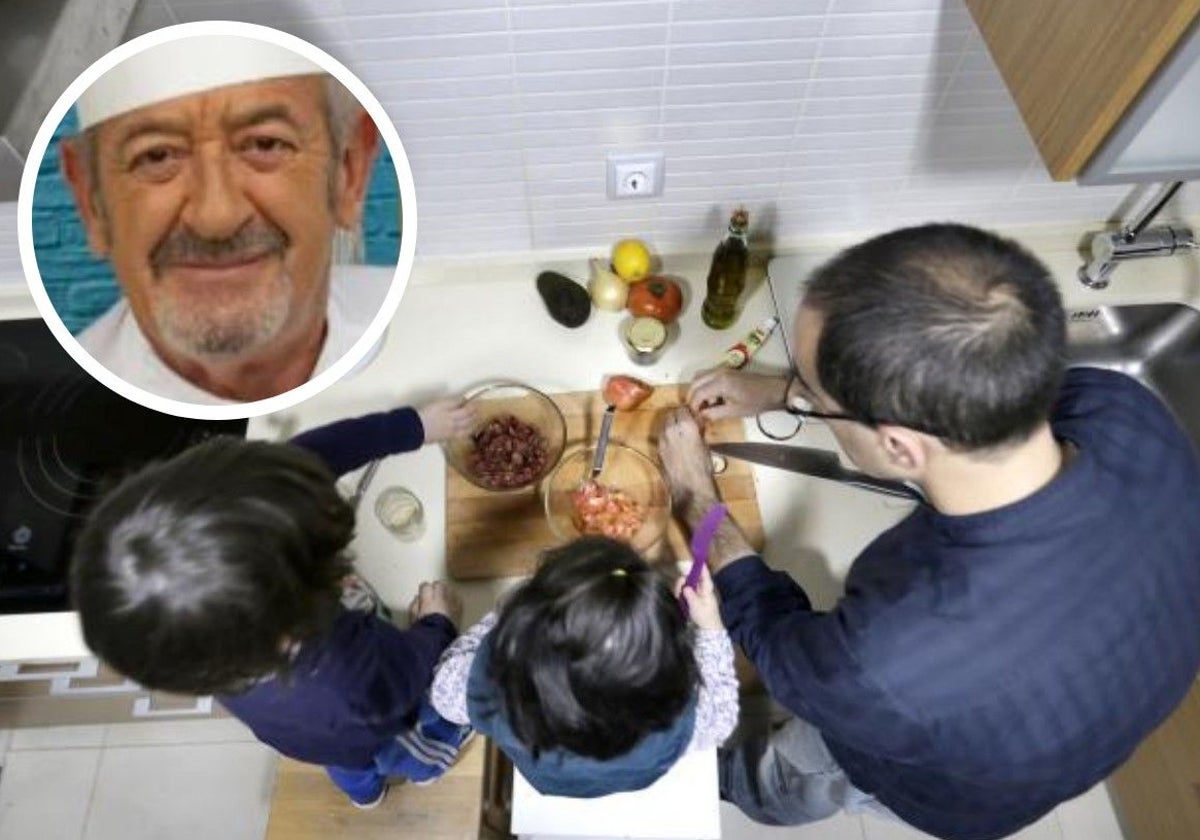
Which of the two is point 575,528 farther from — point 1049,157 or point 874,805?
point 1049,157

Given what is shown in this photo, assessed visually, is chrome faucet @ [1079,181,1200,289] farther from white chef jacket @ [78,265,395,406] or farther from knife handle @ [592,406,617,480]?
white chef jacket @ [78,265,395,406]

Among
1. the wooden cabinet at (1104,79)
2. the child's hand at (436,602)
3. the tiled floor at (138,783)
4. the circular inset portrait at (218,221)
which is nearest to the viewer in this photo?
the wooden cabinet at (1104,79)

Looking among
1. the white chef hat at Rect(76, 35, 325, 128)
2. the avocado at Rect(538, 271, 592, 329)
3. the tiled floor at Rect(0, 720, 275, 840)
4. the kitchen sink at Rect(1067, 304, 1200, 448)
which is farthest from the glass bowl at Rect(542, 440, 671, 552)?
the tiled floor at Rect(0, 720, 275, 840)

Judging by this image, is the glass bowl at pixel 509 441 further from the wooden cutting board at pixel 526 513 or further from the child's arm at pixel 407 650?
the child's arm at pixel 407 650

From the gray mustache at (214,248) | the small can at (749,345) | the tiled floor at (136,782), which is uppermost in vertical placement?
the gray mustache at (214,248)

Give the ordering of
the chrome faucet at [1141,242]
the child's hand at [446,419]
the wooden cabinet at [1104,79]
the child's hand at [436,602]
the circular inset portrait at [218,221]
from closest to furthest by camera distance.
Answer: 1. the wooden cabinet at [1104,79]
2. the circular inset portrait at [218,221]
3. the child's hand at [436,602]
4. the child's hand at [446,419]
5. the chrome faucet at [1141,242]

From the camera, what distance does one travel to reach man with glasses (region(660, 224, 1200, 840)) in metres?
0.64

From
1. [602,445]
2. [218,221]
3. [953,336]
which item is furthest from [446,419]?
[953,336]

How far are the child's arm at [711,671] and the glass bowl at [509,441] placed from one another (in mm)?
301

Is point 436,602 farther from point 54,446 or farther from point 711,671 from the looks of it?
point 54,446

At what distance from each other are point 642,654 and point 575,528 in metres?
0.34

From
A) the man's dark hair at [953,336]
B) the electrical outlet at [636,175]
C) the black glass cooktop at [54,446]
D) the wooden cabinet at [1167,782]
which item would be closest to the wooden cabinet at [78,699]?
the black glass cooktop at [54,446]

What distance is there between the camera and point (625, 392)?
3.76ft

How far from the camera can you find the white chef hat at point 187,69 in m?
0.69
